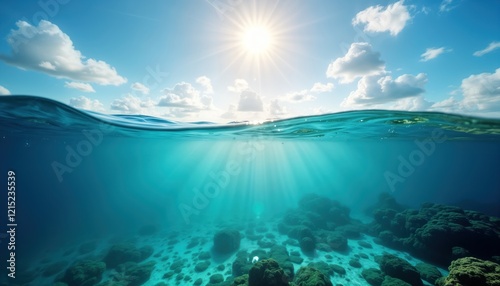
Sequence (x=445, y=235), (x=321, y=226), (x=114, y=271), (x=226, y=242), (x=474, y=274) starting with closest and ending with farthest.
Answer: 1. (x=474, y=274)
2. (x=445, y=235)
3. (x=114, y=271)
4. (x=226, y=242)
5. (x=321, y=226)

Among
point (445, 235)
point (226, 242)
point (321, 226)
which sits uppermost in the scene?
point (445, 235)

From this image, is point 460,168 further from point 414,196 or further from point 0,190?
point 0,190

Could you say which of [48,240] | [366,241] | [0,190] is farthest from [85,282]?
[0,190]

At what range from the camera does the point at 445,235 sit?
46.7 ft

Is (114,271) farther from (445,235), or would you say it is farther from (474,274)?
(445,235)

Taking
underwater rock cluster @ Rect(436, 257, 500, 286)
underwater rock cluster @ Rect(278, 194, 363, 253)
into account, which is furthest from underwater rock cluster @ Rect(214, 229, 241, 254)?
underwater rock cluster @ Rect(436, 257, 500, 286)

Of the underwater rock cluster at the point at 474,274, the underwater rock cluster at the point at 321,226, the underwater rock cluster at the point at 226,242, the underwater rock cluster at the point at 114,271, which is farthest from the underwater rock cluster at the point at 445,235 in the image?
the underwater rock cluster at the point at 114,271

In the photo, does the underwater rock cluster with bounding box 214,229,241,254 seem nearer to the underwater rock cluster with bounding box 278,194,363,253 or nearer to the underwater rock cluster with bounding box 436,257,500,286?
the underwater rock cluster with bounding box 278,194,363,253

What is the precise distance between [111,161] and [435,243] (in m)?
131

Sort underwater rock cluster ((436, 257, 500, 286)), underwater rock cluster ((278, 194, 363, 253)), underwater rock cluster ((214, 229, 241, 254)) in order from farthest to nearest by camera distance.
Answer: underwater rock cluster ((214, 229, 241, 254)), underwater rock cluster ((278, 194, 363, 253)), underwater rock cluster ((436, 257, 500, 286))

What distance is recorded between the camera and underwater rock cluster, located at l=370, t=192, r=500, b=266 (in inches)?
527

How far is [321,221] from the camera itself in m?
24.5

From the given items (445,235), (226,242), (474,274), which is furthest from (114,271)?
(445,235)

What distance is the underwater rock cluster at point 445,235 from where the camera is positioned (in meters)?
13.4
